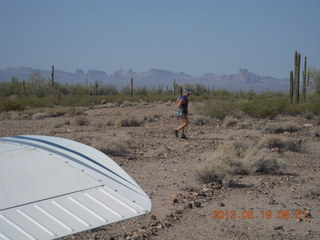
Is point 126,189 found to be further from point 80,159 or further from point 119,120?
point 119,120

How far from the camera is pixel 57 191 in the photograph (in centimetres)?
317

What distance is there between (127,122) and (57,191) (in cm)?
2040

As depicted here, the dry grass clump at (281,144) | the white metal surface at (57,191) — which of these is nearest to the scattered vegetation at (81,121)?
the dry grass clump at (281,144)

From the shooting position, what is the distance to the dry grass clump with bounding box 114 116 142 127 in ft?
76.4

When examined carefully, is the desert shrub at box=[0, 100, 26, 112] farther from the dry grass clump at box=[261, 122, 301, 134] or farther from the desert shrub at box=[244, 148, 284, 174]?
the desert shrub at box=[244, 148, 284, 174]

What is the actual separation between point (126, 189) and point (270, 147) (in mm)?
13054

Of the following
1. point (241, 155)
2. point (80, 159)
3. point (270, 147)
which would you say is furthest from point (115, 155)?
point (80, 159)

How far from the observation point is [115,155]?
14.5 meters

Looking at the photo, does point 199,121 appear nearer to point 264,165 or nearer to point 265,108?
point 265,108

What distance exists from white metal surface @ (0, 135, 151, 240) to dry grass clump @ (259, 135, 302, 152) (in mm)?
12580

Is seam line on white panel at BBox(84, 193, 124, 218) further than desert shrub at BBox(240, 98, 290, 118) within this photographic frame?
No

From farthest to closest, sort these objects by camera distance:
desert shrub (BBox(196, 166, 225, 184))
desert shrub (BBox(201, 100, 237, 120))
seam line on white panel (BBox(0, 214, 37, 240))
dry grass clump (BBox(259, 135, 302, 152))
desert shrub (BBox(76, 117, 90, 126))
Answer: desert shrub (BBox(201, 100, 237, 120))
desert shrub (BBox(76, 117, 90, 126))
dry grass clump (BBox(259, 135, 302, 152))
desert shrub (BBox(196, 166, 225, 184))
seam line on white panel (BBox(0, 214, 37, 240))
